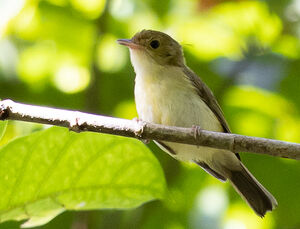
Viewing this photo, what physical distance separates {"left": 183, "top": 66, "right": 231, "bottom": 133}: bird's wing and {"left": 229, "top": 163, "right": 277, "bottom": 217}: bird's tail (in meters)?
0.38

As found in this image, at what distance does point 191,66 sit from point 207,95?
1.79 ft

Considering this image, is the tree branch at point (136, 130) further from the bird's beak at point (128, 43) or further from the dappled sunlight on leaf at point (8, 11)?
the bird's beak at point (128, 43)

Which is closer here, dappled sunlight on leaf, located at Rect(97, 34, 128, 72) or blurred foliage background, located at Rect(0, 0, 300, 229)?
blurred foliage background, located at Rect(0, 0, 300, 229)

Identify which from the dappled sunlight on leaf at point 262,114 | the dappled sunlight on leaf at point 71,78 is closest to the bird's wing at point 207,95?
the dappled sunlight on leaf at point 262,114

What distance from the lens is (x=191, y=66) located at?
436 cm

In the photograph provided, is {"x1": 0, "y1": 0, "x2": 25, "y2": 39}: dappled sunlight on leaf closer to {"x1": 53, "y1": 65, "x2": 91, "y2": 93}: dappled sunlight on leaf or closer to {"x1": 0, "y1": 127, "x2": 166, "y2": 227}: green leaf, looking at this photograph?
{"x1": 0, "y1": 127, "x2": 166, "y2": 227}: green leaf

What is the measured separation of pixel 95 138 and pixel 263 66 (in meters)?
1.99

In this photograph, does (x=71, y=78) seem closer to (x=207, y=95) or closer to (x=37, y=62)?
(x=37, y=62)

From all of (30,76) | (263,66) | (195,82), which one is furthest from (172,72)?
(30,76)

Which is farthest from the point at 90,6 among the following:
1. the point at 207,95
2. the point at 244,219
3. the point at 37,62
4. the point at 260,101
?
the point at 244,219

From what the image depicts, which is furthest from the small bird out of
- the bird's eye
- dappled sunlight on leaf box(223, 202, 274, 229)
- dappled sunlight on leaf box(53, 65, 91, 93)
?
dappled sunlight on leaf box(53, 65, 91, 93)

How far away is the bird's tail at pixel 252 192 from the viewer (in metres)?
3.54

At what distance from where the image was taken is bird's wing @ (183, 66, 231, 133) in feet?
12.3

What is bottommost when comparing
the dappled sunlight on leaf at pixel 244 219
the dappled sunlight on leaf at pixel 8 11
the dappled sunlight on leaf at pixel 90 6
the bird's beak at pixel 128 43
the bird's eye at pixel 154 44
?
the dappled sunlight on leaf at pixel 244 219
